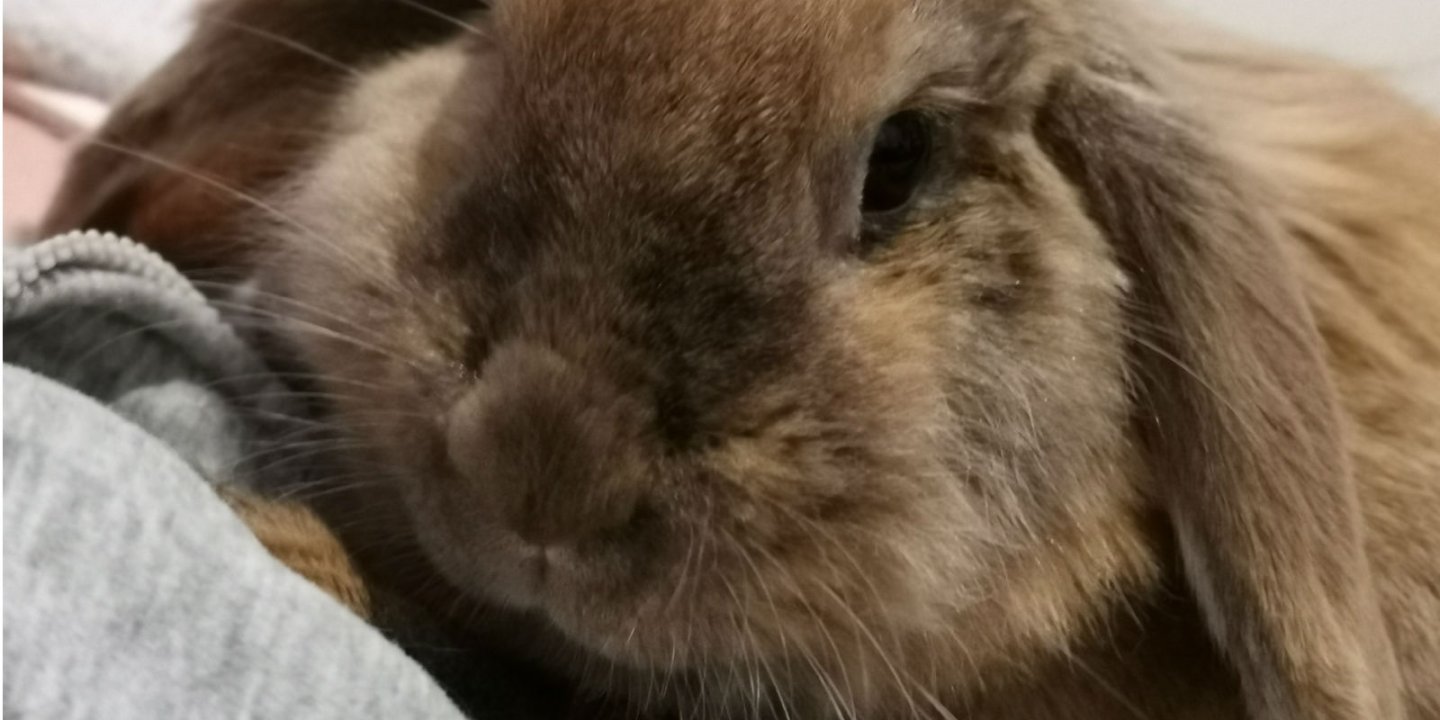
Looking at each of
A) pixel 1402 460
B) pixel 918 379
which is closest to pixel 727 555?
pixel 918 379

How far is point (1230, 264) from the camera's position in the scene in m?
0.89

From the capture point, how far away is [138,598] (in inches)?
26.7

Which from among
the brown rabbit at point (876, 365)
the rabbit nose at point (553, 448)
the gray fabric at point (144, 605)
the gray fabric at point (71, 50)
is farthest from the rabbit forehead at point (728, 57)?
the gray fabric at point (71, 50)

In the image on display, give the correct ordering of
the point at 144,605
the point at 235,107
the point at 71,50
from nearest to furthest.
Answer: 1. the point at 144,605
2. the point at 235,107
3. the point at 71,50

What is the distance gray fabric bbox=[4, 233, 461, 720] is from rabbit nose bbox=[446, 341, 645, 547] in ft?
0.37

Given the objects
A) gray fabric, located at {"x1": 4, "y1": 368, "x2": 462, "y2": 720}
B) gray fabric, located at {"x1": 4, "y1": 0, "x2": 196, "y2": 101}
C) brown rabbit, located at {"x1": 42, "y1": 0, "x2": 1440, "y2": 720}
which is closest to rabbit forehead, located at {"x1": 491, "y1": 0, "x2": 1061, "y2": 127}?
brown rabbit, located at {"x1": 42, "y1": 0, "x2": 1440, "y2": 720}

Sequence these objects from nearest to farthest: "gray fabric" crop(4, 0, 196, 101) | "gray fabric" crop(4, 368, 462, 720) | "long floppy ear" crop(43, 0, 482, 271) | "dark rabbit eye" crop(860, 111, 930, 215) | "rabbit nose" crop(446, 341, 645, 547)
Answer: "gray fabric" crop(4, 368, 462, 720)
"rabbit nose" crop(446, 341, 645, 547)
"dark rabbit eye" crop(860, 111, 930, 215)
"long floppy ear" crop(43, 0, 482, 271)
"gray fabric" crop(4, 0, 196, 101)

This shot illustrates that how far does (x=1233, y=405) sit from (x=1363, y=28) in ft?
3.87

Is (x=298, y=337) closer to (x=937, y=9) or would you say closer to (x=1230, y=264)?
(x=937, y=9)

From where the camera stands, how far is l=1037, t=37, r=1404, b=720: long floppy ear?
862 mm

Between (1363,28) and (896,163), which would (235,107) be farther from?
(1363,28)

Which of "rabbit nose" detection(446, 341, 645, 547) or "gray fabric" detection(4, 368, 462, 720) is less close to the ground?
"rabbit nose" detection(446, 341, 645, 547)

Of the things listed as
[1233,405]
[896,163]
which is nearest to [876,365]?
[896,163]

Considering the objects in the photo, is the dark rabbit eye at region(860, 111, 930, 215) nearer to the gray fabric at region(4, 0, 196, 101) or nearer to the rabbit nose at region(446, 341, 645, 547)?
the rabbit nose at region(446, 341, 645, 547)
